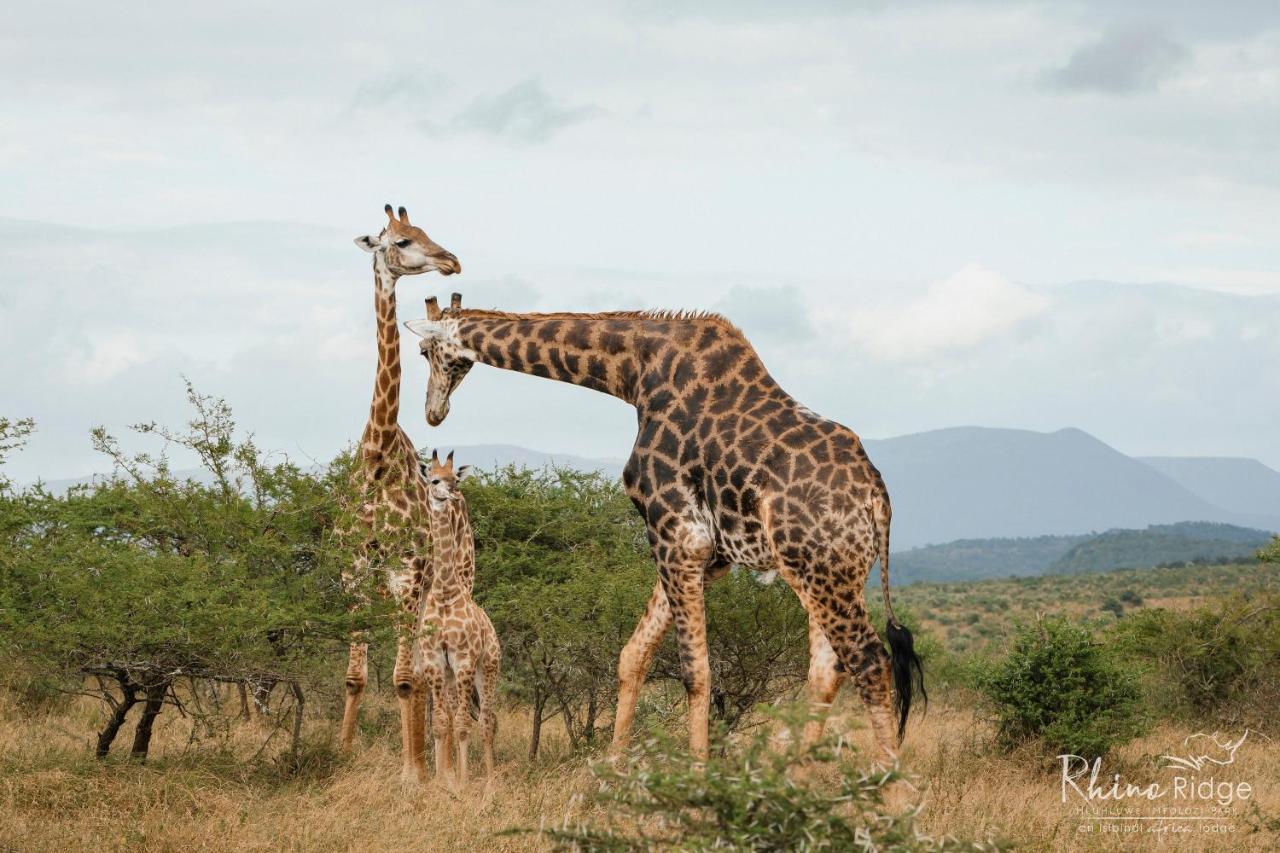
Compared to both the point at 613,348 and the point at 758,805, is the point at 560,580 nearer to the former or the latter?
the point at 613,348

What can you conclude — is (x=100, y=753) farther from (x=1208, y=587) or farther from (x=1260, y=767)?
(x=1208, y=587)

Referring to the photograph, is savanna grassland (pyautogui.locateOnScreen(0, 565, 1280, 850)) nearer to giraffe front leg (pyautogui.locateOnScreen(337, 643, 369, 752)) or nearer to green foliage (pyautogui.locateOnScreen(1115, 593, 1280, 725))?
giraffe front leg (pyautogui.locateOnScreen(337, 643, 369, 752))

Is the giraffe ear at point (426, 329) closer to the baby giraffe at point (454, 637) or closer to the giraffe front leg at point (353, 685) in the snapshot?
the baby giraffe at point (454, 637)

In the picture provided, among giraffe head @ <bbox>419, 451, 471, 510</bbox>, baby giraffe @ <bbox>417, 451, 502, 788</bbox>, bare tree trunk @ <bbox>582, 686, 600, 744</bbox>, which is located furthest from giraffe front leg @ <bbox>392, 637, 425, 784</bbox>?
bare tree trunk @ <bbox>582, 686, 600, 744</bbox>

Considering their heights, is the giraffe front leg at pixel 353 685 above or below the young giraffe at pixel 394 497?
below

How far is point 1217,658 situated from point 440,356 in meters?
12.0

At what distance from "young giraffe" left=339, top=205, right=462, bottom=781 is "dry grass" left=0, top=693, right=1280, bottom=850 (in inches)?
23.0

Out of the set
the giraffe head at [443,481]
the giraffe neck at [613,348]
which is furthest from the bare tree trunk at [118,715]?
the giraffe neck at [613,348]

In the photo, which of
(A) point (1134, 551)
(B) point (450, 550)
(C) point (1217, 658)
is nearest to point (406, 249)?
(B) point (450, 550)

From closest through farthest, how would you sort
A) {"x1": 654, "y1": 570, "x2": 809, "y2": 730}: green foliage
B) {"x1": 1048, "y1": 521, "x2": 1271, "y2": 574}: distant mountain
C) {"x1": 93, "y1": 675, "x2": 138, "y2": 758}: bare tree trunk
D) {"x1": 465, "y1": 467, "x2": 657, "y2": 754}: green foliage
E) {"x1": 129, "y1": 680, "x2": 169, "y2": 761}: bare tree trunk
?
{"x1": 93, "y1": 675, "x2": 138, "y2": 758}: bare tree trunk → {"x1": 129, "y1": 680, "x2": 169, "y2": 761}: bare tree trunk → {"x1": 654, "y1": 570, "x2": 809, "y2": 730}: green foliage → {"x1": 465, "y1": 467, "x2": 657, "y2": 754}: green foliage → {"x1": 1048, "y1": 521, "x2": 1271, "y2": 574}: distant mountain

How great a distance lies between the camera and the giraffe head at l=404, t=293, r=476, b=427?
11.0m

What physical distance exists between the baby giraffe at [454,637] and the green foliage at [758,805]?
4.91 m

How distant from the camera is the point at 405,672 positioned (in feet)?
38.6

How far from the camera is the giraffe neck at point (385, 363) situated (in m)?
12.8
